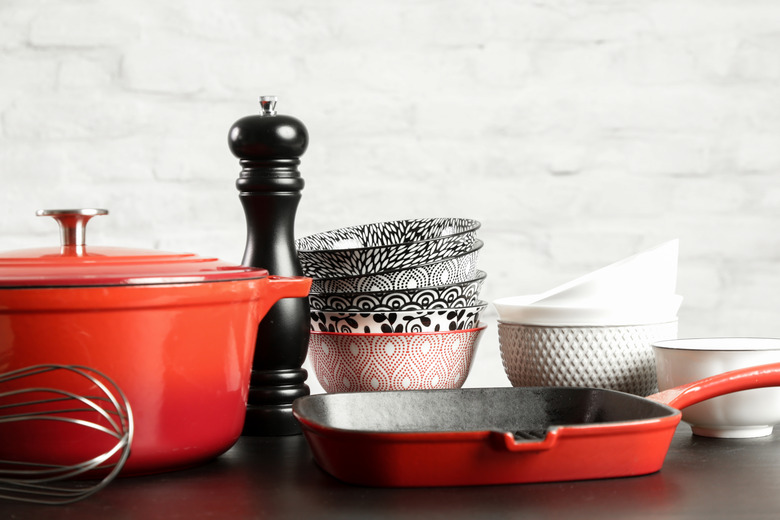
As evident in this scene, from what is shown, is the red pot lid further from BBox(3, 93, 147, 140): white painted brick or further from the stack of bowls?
BBox(3, 93, 147, 140): white painted brick

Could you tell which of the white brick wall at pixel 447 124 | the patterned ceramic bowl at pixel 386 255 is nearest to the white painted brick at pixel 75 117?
the white brick wall at pixel 447 124

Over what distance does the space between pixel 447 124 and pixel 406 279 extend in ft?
2.08

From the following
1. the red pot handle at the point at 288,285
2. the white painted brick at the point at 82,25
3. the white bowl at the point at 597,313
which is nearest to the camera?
the red pot handle at the point at 288,285

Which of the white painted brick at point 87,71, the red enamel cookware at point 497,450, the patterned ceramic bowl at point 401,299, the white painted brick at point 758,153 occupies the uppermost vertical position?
the white painted brick at point 87,71

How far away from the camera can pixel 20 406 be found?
1.71 ft

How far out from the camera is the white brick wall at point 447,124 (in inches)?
52.2

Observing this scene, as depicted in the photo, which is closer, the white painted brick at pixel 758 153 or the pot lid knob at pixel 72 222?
the pot lid knob at pixel 72 222

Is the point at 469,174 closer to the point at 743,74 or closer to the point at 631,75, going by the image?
the point at 631,75

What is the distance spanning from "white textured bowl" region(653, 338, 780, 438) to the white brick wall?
700 mm

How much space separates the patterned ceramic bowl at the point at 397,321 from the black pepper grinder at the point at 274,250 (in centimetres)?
6

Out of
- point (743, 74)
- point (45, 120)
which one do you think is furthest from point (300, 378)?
point (743, 74)

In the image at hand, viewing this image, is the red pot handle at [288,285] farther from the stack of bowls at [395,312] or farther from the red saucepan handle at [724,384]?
the red saucepan handle at [724,384]

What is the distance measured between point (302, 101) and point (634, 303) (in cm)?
74

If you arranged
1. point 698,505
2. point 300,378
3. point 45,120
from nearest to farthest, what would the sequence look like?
point 698,505 → point 300,378 → point 45,120
